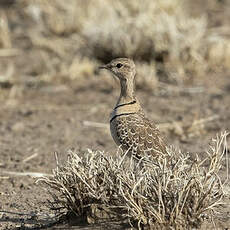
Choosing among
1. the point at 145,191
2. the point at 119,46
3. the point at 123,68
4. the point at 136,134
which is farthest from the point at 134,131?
the point at 119,46

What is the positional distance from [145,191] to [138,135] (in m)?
1.17

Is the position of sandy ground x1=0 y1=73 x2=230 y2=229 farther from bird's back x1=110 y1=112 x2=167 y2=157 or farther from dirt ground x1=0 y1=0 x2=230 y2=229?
bird's back x1=110 y1=112 x2=167 y2=157

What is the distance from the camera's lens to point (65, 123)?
26.5ft

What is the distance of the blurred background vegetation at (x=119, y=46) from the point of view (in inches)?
384

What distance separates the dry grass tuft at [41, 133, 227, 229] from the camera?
4.09 metres

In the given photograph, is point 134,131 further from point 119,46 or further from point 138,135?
point 119,46

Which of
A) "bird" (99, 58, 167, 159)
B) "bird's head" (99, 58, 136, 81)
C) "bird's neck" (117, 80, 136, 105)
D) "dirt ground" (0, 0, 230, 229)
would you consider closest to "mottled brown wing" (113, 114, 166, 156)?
"bird" (99, 58, 167, 159)

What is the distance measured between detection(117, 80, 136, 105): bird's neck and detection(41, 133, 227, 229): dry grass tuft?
4.12 ft

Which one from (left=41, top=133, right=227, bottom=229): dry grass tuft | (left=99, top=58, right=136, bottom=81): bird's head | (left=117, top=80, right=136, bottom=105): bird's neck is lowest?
(left=41, top=133, right=227, bottom=229): dry grass tuft

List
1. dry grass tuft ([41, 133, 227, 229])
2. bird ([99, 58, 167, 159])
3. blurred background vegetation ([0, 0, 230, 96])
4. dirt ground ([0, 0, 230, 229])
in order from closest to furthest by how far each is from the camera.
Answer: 1. dry grass tuft ([41, 133, 227, 229])
2. bird ([99, 58, 167, 159])
3. dirt ground ([0, 0, 230, 229])
4. blurred background vegetation ([0, 0, 230, 96])

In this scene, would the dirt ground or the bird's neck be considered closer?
the dirt ground

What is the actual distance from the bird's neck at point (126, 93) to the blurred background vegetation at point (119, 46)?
11.1 feet

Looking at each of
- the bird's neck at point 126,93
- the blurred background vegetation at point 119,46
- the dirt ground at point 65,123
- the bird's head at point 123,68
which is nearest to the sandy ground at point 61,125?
the dirt ground at point 65,123

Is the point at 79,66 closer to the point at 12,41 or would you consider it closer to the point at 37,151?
the point at 12,41
